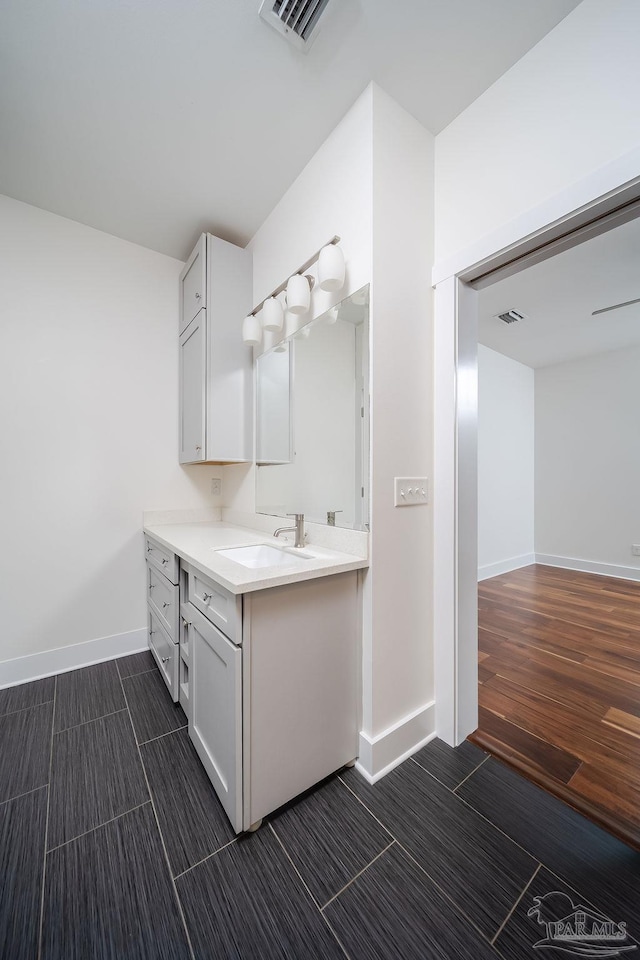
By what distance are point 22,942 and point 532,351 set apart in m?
5.30

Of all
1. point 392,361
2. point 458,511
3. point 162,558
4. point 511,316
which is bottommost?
point 162,558

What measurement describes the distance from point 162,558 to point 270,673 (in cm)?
104

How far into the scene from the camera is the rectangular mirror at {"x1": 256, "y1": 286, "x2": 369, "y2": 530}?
142cm

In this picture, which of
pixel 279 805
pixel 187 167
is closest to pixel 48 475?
pixel 187 167

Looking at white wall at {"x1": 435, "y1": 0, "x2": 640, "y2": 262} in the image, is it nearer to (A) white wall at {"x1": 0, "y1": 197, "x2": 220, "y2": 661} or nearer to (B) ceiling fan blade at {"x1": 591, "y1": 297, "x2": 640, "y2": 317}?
(A) white wall at {"x1": 0, "y1": 197, "x2": 220, "y2": 661}

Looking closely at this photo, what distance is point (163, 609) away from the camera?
187 cm

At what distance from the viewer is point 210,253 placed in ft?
6.75

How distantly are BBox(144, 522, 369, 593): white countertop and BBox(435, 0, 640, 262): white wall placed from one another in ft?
4.57

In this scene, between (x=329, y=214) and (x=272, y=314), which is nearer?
(x=329, y=214)

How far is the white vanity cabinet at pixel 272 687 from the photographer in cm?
108

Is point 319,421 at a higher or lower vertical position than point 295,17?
lower

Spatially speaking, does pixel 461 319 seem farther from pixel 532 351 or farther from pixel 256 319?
pixel 532 351

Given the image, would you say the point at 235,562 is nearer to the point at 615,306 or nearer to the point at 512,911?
the point at 512,911

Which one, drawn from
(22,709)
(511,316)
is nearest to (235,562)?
(22,709)
